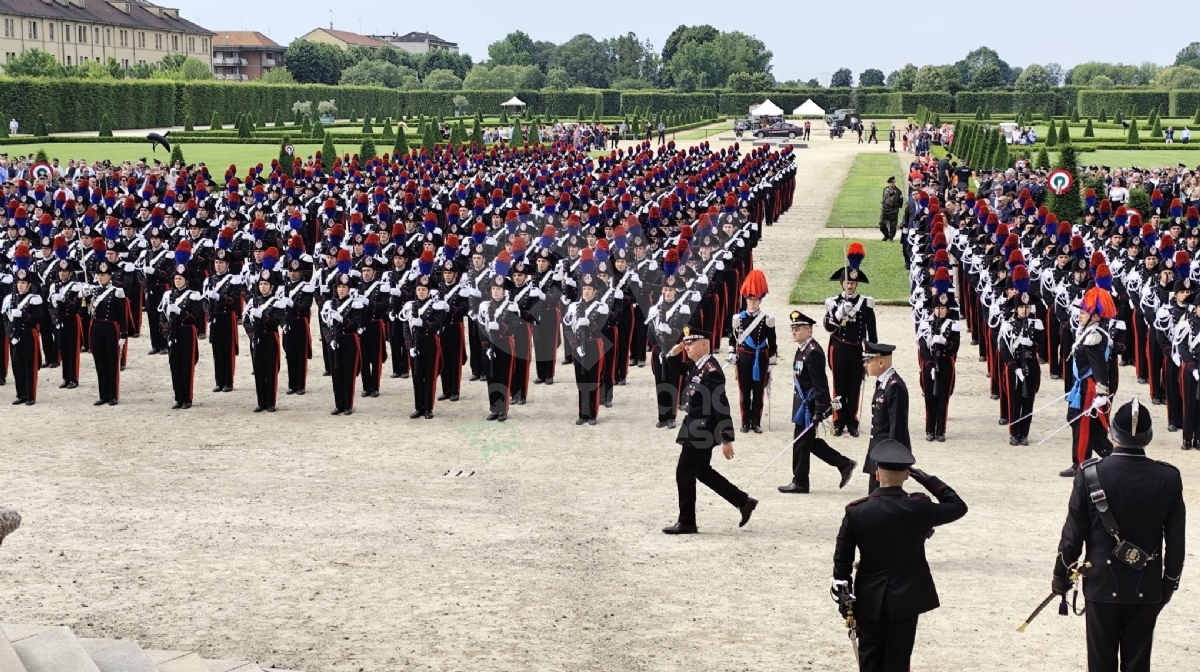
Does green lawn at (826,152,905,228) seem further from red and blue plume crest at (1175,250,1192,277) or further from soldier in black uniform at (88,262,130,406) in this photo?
soldier in black uniform at (88,262,130,406)

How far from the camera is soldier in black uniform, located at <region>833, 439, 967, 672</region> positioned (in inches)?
248

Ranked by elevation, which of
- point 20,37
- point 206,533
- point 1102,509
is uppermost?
point 20,37

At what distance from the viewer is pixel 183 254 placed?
55.0ft

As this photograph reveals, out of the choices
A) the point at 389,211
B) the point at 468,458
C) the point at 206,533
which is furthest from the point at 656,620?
the point at 389,211

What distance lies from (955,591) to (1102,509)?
2.36m

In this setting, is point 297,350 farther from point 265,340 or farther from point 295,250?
point 295,250

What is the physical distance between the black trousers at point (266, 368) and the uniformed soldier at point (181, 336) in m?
0.73

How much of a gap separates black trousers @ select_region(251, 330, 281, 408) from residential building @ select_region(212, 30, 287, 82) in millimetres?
143988

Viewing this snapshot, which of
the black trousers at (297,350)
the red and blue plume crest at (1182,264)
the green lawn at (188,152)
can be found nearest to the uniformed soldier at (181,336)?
the black trousers at (297,350)

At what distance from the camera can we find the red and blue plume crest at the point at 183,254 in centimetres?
1666

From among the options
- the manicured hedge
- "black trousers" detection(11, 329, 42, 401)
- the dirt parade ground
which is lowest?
the dirt parade ground

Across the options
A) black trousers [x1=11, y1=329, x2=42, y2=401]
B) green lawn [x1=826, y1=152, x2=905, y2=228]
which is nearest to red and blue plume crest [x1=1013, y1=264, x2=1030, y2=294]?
black trousers [x1=11, y1=329, x2=42, y2=401]

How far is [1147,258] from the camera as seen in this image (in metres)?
15.3

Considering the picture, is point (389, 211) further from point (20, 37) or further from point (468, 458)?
point (20, 37)
